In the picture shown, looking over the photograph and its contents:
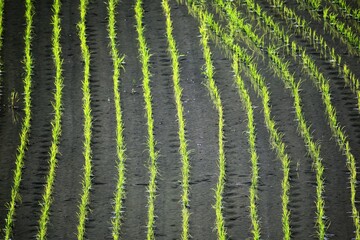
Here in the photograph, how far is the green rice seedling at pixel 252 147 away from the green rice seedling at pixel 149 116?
53 centimetres

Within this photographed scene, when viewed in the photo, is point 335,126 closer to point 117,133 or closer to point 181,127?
point 181,127

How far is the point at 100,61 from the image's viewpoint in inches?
153

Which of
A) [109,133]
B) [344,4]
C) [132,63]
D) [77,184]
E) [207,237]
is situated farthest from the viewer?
[344,4]

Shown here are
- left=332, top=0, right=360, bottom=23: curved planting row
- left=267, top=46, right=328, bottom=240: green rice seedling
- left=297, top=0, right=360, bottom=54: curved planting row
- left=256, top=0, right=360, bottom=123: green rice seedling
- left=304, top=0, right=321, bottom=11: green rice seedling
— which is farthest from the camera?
left=304, top=0, right=321, bottom=11: green rice seedling

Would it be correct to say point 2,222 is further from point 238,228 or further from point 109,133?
point 238,228

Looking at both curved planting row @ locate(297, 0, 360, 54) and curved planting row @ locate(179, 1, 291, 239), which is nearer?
curved planting row @ locate(179, 1, 291, 239)

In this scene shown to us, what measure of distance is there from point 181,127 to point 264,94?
1.84ft

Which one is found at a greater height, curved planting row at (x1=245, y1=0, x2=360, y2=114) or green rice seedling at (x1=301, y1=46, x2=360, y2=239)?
curved planting row at (x1=245, y1=0, x2=360, y2=114)

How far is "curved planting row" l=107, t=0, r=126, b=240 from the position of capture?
122 inches

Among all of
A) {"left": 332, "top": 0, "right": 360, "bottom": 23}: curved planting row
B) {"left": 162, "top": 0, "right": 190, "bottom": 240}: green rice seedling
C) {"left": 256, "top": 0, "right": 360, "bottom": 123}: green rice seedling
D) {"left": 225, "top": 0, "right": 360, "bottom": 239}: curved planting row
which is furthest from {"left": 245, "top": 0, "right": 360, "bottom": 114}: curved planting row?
{"left": 162, "top": 0, "right": 190, "bottom": 240}: green rice seedling

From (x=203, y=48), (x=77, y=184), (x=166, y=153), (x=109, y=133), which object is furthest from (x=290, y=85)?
(x=77, y=184)

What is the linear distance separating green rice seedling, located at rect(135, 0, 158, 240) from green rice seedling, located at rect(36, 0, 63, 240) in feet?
1.76

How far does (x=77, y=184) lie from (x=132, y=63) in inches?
39.0

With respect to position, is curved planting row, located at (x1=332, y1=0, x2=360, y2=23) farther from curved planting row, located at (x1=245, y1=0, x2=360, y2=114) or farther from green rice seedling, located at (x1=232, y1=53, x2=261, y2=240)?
green rice seedling, located at (x1=232, y1=53, x2=261, y2=240)
